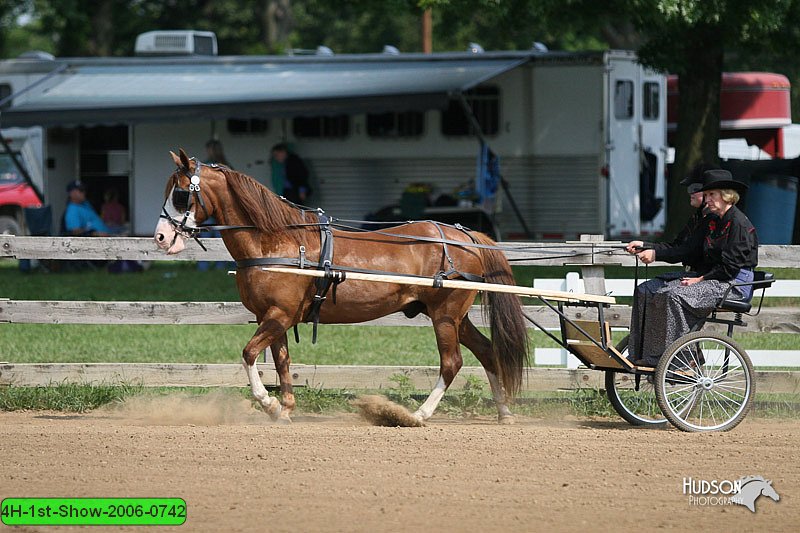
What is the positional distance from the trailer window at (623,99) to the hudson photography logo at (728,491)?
12769 mm

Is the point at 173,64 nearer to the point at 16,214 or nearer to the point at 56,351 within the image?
the point at 16,214

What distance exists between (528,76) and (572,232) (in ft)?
8.88

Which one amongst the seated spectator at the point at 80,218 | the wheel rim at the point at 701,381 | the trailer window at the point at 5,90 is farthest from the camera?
the trailer window at the point at 5,90

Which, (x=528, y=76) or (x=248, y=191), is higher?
(x=528, y=76)

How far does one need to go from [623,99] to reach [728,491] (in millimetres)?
13151

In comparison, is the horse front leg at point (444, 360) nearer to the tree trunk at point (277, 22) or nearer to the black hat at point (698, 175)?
the black hat at point (698, 175)

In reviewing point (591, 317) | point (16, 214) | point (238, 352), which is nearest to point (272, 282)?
point (591, 317)

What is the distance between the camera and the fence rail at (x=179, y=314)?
897cm

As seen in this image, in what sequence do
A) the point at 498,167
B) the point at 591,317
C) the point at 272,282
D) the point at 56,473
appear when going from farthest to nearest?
the point at 498,167, the point at 591,317, the point at 272,282, the point at 56,473

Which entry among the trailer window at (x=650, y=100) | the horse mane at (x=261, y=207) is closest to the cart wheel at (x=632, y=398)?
the horse mane at (x=261, y=207)

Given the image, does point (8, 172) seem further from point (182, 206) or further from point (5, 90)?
point (182, 206)

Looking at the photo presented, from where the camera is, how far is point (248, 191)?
26.5 ft

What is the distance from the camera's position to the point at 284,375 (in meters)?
8.35

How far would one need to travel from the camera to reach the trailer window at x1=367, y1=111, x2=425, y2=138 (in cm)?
1933
